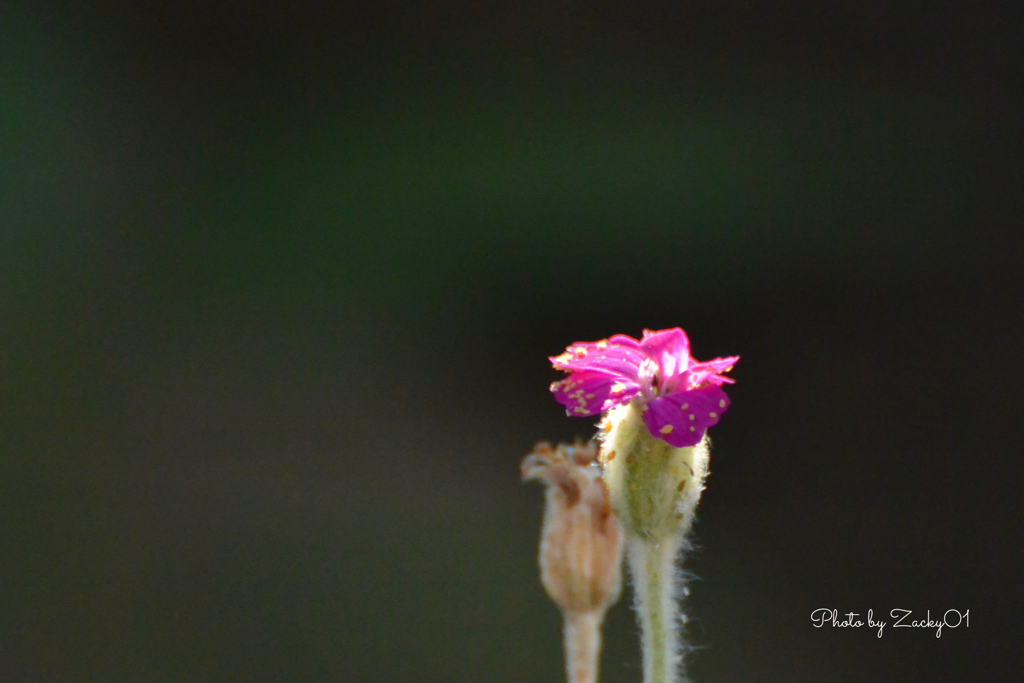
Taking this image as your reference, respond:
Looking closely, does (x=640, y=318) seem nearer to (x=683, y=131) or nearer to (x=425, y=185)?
(x=683, y=131)

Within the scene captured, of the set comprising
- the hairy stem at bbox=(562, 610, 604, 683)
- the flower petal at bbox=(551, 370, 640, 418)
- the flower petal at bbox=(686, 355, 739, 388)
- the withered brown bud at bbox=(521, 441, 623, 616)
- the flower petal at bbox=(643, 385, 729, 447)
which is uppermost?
the flower petal at bbox=(686, 355, 739, 388)

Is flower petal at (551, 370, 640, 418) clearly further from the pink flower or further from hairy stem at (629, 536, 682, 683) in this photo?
hairy stem at (629, 536, 682, 683)

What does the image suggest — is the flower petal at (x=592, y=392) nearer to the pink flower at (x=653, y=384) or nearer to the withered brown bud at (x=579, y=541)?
the pink flower at (x=653, y=384)

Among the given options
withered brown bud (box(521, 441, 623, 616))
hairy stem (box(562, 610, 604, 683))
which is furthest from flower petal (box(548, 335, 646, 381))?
hairy stem (box(562, 610, 604, 683))

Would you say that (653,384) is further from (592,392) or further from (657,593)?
(657,593)

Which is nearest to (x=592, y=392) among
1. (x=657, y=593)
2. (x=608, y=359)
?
(x=608, y=359)

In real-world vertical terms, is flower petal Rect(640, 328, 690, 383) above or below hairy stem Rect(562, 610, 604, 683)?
above
